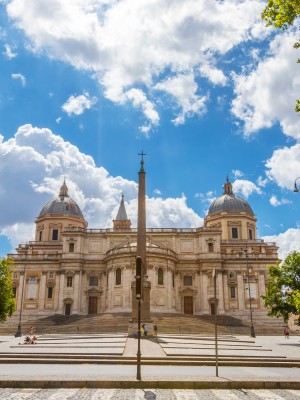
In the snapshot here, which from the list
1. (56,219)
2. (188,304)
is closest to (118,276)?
(188,304)

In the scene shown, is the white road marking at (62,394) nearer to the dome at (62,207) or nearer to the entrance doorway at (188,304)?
the entrance doorway at (188,304)

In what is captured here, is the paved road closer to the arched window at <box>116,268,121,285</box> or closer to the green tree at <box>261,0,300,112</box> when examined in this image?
the green tree at <box>261,0,300,112</box>

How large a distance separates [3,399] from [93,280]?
57.0 m

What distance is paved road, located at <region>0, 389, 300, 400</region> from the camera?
37.7 ft

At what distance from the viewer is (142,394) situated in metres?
12.1

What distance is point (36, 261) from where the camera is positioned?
68375 mm

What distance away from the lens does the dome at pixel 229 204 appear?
7800cm

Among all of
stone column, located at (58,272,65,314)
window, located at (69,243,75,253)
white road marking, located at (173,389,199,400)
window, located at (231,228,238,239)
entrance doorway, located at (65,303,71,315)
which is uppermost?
window, located at (231,228,238,239)

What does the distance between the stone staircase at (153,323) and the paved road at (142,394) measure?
32.0m

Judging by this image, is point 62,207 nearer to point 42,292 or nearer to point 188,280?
point 42,292

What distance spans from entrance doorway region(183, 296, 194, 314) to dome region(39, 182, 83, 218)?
2734 centimetres

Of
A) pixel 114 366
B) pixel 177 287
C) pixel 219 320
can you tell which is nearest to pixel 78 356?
pixel 114 366

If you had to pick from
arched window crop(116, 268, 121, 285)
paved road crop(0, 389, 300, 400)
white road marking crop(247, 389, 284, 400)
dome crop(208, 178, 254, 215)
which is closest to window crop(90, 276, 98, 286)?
arched window crop(116, 268, 121, 285)

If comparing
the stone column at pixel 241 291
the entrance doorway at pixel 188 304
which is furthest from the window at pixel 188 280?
the stone column at pixel 241 291
